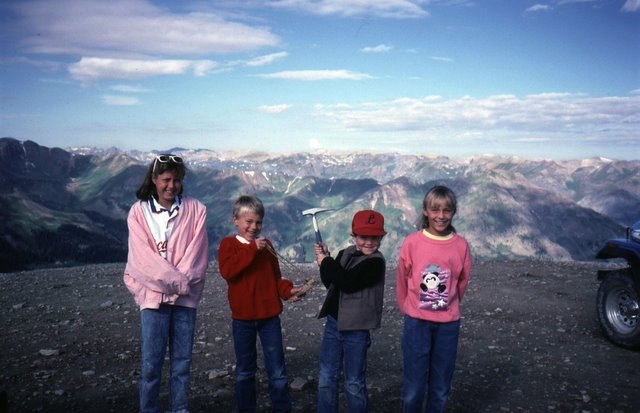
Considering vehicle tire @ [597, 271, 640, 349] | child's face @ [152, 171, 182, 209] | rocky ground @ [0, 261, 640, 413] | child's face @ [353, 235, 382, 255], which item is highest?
child's face @ [152, 171, 182, 209]

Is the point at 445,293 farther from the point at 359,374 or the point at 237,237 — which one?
the point at 237,237

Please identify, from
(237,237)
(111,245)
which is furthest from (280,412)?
(111,245)

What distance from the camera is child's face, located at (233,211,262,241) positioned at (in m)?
4.97

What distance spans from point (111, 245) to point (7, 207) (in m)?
47.7

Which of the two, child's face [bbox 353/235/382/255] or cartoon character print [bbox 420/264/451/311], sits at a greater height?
child's face [bbox 353/235/382/255]

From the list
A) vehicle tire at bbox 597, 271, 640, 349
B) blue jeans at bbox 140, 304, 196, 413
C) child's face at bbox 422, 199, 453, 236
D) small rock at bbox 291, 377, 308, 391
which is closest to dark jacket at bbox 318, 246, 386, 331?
child's face at bbox 422, 199, 453, 236

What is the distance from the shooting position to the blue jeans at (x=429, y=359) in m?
4.64

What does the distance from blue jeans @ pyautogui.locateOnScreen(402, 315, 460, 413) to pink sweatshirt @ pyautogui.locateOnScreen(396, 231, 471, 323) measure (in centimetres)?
11

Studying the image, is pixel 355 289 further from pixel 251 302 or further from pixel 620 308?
pixel 620 308

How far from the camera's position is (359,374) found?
4.64 meters

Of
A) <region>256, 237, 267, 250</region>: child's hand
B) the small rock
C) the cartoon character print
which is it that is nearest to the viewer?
the cartoon character print

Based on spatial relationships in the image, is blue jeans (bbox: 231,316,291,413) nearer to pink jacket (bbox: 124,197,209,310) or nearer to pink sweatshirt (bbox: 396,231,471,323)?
pink jacket (bbox: 124,197,209,310)

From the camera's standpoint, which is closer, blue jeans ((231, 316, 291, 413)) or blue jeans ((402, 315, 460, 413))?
blue jeans ((402, 315, 460, 413))

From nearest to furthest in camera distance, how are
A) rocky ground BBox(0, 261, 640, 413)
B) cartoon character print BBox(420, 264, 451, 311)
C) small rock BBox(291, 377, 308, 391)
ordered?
cartoon character print BBox(420, 264, 451, 311), rocky ground BBox(0, 261, 640, 413), small rock BBox(291, 377, 308, 391)
